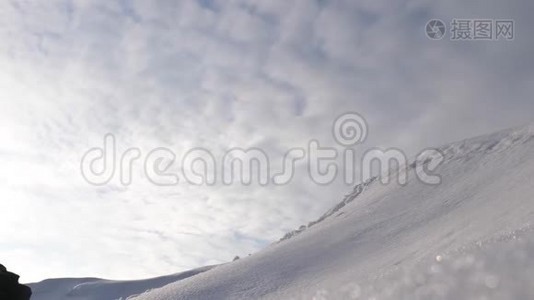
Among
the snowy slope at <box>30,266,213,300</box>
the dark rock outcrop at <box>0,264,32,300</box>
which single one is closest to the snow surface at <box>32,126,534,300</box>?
the dark rock outcrop at <box>0,264,32,300</box>

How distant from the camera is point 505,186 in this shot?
28.4 metres

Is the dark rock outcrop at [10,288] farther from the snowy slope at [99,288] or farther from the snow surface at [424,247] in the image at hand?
the snowy slope at [99,288]

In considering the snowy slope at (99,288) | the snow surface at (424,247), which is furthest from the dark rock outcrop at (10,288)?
the snowy slope at (99,288)

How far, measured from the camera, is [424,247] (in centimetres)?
2198

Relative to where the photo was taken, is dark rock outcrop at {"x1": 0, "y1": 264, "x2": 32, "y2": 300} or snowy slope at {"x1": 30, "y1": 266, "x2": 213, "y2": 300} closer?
dark rock outcrop at {"x1": 0, "y1": 264, "x2": 32, "y2": 300}

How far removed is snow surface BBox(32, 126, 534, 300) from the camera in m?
7.83

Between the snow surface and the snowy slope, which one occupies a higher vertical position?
the snowy slope

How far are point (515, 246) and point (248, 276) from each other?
2123cm

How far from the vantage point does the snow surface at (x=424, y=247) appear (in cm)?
783

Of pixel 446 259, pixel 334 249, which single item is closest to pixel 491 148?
pixel 334 249

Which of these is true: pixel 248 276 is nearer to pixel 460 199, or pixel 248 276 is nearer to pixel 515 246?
pixel 460 199

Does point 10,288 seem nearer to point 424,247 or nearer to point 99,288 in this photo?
point 424,247

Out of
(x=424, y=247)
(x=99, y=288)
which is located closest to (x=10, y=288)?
(x=424, y=247)

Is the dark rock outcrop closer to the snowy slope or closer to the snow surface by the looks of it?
the snow surface
